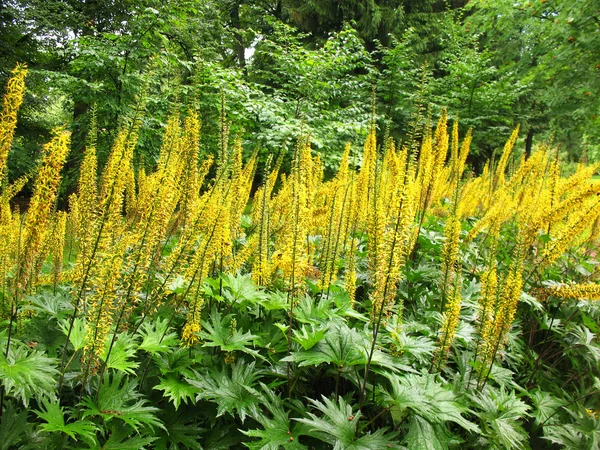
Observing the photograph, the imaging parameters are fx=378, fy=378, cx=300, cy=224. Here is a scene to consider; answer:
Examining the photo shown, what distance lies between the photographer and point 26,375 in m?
1.72

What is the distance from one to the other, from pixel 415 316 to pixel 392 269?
5.80ft

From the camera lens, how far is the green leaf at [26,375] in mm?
1674

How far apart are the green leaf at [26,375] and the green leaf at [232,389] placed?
67 cm

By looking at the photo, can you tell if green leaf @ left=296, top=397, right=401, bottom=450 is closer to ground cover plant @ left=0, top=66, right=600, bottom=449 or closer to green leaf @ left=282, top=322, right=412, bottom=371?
ground cover plant @ left=0, top=66, right=600, bottom=449

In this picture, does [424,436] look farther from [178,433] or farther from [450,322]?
[178,433]

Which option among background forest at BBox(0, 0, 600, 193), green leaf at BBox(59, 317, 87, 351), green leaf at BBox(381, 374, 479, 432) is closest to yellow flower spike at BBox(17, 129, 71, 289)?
green leaf at BBox(59, 317, 87, 351)

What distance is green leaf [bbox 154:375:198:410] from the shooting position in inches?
78.2

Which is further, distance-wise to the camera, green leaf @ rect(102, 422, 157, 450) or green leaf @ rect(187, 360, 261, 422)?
green leaf @ rect(187, 360, 261, 422)

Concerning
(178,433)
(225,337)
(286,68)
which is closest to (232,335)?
(225,337)

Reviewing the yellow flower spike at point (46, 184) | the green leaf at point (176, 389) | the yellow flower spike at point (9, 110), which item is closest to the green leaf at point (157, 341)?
the green leaf at point (176, 389)

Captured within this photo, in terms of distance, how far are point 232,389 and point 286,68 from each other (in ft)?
31.9

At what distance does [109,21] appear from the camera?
10938 mm

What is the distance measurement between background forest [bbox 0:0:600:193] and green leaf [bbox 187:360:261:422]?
237cm

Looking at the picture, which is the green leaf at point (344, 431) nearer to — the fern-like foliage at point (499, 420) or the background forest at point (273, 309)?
the background forest at point (273, 309)
